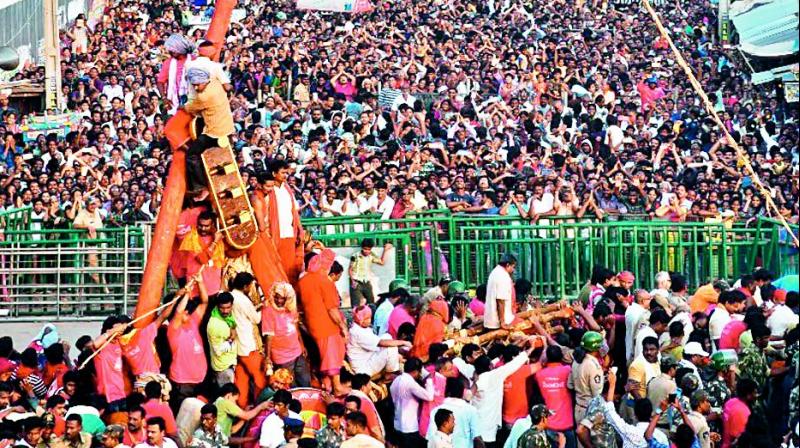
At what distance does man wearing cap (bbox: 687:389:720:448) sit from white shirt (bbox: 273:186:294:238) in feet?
13.7

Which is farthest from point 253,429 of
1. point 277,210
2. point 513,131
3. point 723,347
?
point 513,131

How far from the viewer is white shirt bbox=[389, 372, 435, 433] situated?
61.9ft

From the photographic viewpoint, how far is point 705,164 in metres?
29.4

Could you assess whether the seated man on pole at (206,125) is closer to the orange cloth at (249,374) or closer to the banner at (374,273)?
the orange cloth at (249,374)

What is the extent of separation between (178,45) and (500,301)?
3.84 m

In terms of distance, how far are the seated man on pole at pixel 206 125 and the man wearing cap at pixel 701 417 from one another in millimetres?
4708

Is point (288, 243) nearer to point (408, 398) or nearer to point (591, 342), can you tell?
point (408, 398)

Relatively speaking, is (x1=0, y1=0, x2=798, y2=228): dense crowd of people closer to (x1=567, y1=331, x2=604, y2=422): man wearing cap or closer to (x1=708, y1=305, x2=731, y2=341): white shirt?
(x1=708, y1=305, x2=731, y2=341): white shirt

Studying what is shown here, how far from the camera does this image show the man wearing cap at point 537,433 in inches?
698

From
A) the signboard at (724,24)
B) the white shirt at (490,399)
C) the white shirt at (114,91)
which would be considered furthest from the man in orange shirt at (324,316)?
the signboard at (724,24)

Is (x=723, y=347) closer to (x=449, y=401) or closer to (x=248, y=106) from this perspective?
(x=449, y=401)

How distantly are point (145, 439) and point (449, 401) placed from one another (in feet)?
9.05

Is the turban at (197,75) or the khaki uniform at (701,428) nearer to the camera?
the khaki uniform at (701,428)

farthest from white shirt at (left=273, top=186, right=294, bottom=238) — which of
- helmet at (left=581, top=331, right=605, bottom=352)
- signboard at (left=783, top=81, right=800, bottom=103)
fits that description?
signboard at (left=783, top=81, right=800, bottom=103)
